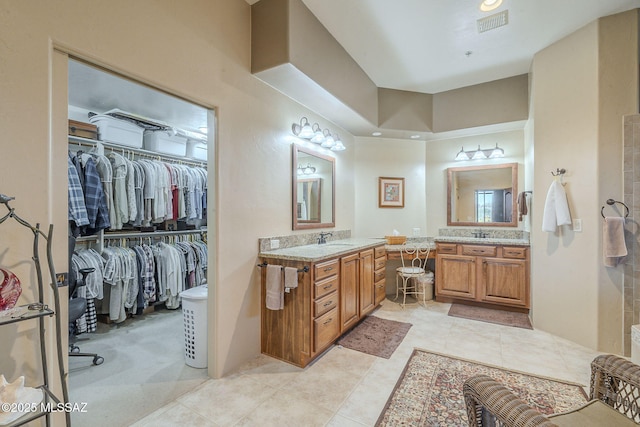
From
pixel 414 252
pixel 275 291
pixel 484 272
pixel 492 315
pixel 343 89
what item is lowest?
pixel 492 315

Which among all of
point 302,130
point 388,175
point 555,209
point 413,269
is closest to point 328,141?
point 302,130

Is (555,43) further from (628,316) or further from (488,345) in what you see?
(488,345)

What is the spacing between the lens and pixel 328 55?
2949 mm

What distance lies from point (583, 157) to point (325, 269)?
283 centimetres

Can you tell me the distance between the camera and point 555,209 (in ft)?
9.98

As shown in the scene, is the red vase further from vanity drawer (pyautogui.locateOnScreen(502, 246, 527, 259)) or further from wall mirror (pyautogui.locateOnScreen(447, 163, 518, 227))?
wall mirror (pyautogui.locateOnScreen(447, 163, 518, 227))

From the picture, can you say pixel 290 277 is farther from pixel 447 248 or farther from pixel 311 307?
pixel 447 248

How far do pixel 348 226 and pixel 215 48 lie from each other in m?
2.92

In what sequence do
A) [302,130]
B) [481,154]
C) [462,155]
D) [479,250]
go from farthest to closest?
[462,155], [481,154], [479,250], [302,130]

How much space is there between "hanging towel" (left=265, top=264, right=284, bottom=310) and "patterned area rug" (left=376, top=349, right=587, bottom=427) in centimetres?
113

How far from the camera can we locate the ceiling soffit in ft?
8.20

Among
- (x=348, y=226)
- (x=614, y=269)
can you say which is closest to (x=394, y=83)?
(x=348, y=226)

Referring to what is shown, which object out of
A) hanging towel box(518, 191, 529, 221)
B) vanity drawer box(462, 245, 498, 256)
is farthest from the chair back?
hanging towel box(518, 191, 529, 221)

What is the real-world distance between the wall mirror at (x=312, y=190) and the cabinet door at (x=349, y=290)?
692mm
